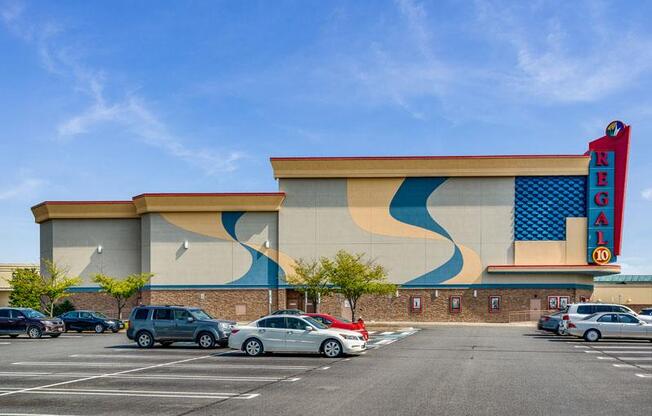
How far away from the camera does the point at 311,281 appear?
2110 inches

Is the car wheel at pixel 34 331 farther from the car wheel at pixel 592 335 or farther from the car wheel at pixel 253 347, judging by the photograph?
the car wheel at pixel 592 335

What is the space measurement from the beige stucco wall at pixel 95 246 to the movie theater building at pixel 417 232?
3461 mm

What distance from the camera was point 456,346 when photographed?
1294 inches

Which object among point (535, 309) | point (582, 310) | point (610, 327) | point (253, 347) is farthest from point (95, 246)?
point (610, 327)

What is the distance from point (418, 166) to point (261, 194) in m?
12.4

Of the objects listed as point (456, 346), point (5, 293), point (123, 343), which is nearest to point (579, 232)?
point (456, 346)

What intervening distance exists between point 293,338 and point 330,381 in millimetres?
7640

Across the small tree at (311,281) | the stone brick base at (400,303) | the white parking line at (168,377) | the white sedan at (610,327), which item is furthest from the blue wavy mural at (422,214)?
the white parking line at (168,377)

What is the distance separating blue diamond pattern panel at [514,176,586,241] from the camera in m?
58.6

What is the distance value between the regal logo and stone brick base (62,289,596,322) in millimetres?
12317

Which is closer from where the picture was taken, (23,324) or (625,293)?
(23,324)

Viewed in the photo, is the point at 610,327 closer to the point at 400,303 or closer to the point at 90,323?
the point at 400,303

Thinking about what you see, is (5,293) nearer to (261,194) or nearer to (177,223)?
(177,223)

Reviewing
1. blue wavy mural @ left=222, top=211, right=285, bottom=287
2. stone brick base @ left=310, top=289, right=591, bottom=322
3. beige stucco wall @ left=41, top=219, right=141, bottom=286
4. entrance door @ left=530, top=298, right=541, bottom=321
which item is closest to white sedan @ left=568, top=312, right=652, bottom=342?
entrance door @ left=530, top=298, right=541, bottom=321
